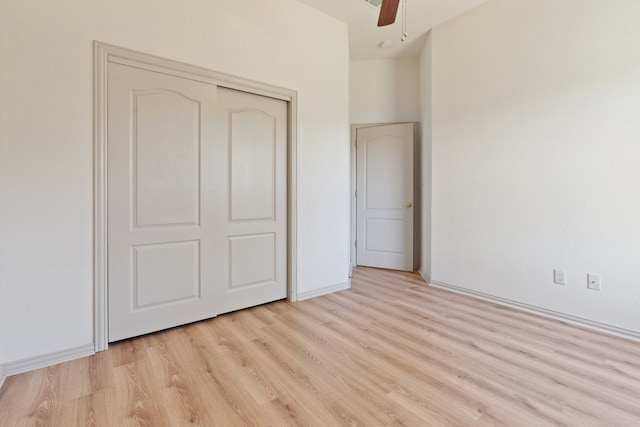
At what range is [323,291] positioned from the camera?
3.42m

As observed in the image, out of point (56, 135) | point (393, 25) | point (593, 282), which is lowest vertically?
point (593, 282)

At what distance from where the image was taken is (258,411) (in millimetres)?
1543

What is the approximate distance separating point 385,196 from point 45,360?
386 centimetres

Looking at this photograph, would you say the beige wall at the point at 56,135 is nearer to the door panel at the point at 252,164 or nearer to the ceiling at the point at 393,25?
the door panel at the point at 252,164

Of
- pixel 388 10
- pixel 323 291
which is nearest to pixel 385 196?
pixel 323 291

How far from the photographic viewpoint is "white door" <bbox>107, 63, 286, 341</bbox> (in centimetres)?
225

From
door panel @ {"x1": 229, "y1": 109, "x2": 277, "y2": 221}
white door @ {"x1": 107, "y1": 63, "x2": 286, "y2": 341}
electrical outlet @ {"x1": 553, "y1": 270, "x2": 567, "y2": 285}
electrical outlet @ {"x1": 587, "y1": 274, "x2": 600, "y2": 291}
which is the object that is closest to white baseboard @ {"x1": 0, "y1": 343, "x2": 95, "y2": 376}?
white door @ {"x1": 107, "y1": 63, "x2": 286, "y2": 341}

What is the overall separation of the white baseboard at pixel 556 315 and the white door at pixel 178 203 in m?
2.21

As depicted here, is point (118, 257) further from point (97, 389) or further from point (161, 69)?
point (161, 69)

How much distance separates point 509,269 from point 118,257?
343 centimetres

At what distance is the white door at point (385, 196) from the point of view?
4367mm

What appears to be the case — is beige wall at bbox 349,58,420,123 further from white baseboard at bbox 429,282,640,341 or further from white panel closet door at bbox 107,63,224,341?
white panel closet door at bbox 107,63,224,341

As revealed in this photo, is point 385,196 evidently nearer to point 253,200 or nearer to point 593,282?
point 253,200

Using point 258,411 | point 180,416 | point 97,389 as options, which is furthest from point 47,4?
point 258,411
